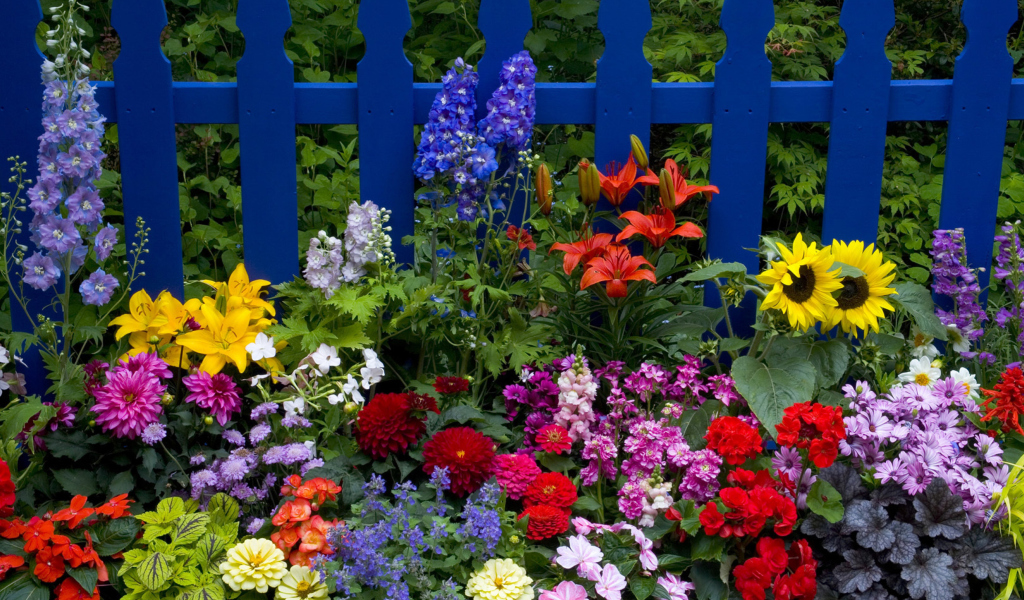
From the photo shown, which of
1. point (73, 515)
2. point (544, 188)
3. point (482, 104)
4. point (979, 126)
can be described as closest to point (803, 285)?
point (544, 188)

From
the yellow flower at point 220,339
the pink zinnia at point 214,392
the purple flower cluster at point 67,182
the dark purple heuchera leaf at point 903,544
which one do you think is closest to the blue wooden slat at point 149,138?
the purple flower cluster at point 67,182

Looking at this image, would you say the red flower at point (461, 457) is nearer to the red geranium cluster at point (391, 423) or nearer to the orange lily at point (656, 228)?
the red geranium cluster at point (391, 423)

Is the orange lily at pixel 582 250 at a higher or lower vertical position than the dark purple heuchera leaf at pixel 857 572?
higher

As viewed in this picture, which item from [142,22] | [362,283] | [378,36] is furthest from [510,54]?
[142,22]

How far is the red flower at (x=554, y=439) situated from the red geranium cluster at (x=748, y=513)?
1.44 ft

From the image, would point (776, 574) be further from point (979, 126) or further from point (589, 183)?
point (979, 126)

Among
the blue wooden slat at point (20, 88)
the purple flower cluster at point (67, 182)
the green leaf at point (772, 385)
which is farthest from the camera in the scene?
the blue wooden slat at point (20, 88)

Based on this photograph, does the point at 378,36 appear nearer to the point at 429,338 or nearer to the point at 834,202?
the point at 429,338

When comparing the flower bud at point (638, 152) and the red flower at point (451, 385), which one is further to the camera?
the flower bud at point (638, 152)

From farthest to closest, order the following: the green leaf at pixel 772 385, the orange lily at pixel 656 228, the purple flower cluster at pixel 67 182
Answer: the orange lily at pixel 656 228, the purple flower cluster at pixel 67 182, the green leaf at pixel 772 385

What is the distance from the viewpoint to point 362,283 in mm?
2711

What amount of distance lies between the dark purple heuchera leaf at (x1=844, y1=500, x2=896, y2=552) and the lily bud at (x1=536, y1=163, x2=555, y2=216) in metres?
1.22

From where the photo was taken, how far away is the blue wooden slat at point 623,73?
286cm

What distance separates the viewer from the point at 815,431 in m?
2.10
